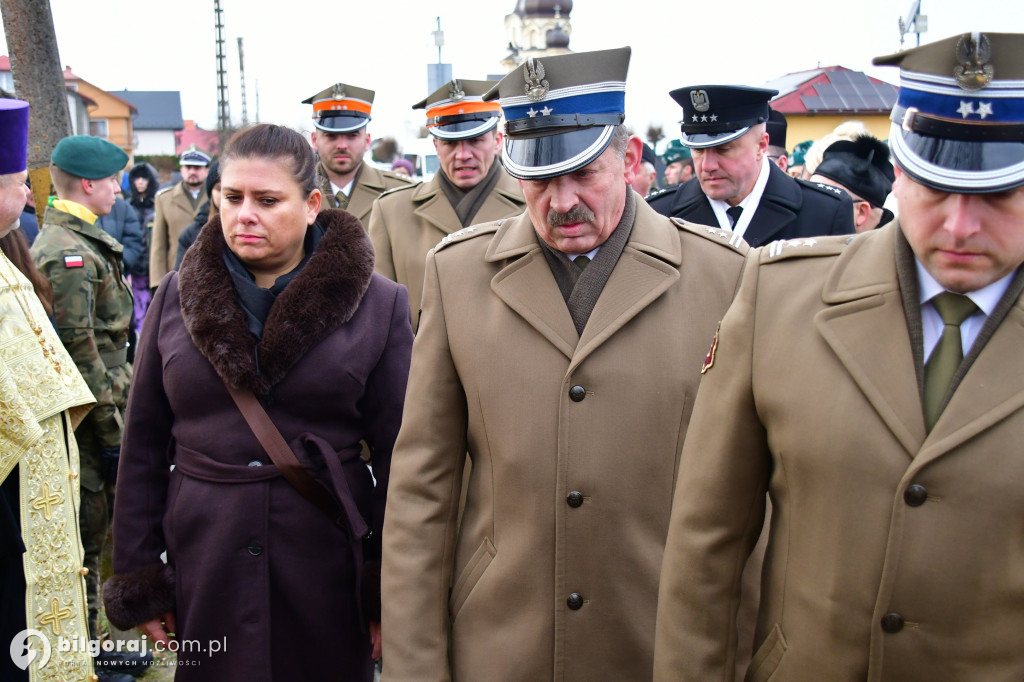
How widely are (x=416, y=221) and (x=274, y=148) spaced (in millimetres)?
2585

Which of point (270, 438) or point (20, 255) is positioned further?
point (20, 255)

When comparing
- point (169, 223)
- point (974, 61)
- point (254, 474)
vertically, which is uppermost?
point (974, 61)

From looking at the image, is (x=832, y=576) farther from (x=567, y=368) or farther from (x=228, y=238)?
(x=228, y=238)

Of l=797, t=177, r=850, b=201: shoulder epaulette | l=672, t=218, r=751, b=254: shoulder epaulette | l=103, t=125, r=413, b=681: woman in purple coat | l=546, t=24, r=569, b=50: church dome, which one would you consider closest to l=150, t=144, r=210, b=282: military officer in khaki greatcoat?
l=103, t=125, r=413, b=681: woman in purple coat

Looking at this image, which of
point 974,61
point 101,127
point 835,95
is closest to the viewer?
point 974,61

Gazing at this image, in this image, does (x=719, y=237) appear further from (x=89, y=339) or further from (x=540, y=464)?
(x=89, y=339)

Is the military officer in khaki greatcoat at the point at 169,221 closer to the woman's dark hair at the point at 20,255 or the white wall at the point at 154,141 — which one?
the woman's dark hair at the point at 20,255

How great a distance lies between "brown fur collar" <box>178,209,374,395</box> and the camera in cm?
287

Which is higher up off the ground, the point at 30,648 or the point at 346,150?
A: the point at 346,150

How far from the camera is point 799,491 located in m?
1.85

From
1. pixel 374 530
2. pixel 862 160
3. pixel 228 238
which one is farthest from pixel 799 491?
pixel 862 160

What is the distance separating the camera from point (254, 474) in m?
2.88

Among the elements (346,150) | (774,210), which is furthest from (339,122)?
(774,210)

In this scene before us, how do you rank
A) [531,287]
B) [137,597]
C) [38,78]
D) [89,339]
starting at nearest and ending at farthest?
1. [531,287]
2. [137,597]
3. [89,339]
4. [38,78]
